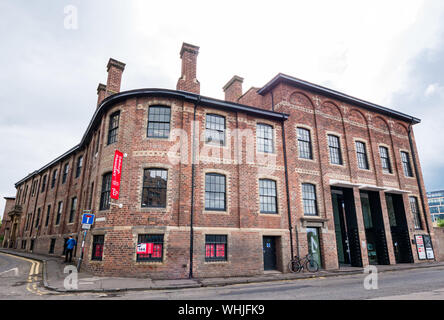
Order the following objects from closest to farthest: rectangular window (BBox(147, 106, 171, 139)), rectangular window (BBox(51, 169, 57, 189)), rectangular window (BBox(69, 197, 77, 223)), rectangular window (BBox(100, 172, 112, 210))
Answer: rectangular window (BBox(100, 172, 112, 210)) < rectangular window (BBox(147, 106, 171, 139)) < rectangular window (BBox(69, 197, 77, 223)) < rectangular window (BBox(51, 169, 57, 189))

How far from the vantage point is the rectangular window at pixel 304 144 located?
17.5 meters

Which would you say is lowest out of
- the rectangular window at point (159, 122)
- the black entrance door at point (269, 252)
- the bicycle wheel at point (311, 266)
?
the bicycle wheel at point (311, 266)

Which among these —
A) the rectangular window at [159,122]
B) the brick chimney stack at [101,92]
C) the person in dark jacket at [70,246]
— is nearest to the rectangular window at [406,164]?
the rectangular window at [159,122]

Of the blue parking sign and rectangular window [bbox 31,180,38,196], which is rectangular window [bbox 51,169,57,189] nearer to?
rectangular window [bbox 31,180,38,196]

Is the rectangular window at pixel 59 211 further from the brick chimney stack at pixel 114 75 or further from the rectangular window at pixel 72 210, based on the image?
the brick chimney stack at pixel 114 75

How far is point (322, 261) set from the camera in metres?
15.9

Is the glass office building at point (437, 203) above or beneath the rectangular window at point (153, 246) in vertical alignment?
above

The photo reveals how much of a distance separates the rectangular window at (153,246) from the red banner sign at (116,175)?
2.32 meters

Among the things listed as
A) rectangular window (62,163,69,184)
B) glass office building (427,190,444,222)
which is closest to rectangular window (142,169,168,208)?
rectangular window (62,163,69,184)

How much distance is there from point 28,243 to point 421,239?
3732cm

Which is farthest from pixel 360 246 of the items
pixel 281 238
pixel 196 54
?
pixel 196 54

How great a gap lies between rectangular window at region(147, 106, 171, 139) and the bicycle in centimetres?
984

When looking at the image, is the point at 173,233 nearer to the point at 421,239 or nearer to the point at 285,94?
the point at 285,94

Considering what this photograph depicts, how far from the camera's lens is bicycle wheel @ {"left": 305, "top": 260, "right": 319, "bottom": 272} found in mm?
14719
